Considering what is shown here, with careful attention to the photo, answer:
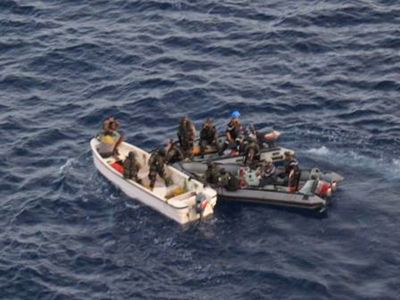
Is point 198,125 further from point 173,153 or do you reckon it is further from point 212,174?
point 212,174

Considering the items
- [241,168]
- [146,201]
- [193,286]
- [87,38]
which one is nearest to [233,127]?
[241,168]

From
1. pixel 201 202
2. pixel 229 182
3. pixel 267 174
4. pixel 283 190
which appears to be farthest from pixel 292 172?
pixel 201 202

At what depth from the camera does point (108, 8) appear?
236 ft

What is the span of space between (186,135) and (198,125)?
498 centimetres

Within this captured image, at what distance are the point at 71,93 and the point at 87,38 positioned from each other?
8053 millimetres

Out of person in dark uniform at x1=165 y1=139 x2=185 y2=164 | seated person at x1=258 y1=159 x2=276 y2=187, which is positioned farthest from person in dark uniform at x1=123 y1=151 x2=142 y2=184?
seated person at x1=258 y1=159 x2=276 y2=187

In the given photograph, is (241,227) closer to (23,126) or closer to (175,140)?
(175,140)

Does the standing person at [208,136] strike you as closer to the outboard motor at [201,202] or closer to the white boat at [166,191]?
the white boat at [166,191]

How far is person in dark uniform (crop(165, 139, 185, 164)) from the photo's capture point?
167 feet

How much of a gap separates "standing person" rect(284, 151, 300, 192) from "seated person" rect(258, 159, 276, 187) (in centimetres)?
97

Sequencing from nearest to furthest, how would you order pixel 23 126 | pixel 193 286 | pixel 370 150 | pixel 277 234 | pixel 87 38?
1. pixel 193 286
2. pixel 277 234
3. pixel 370 150
4. pixel 23 126
5. pixel 87 38

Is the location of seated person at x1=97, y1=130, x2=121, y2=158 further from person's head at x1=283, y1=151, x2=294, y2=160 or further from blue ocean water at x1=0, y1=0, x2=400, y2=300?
person's head at x1=283, y1=151, x2=294, y2=160

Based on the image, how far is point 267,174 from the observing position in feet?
161

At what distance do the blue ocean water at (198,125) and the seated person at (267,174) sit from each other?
2.21 m
